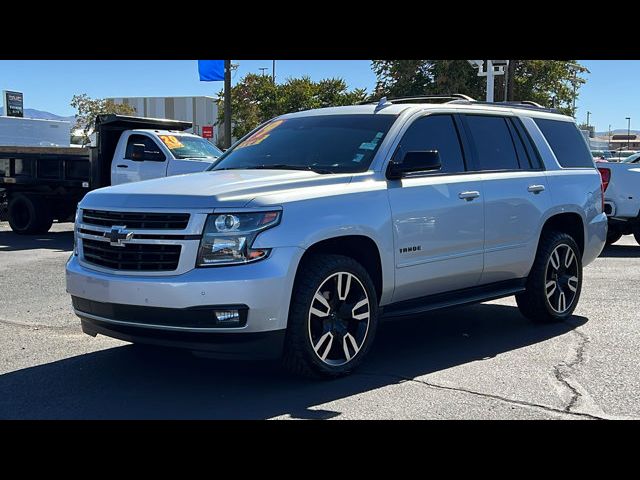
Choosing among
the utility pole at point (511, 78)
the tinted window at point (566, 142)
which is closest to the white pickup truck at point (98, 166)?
the tinted window at point (566, 142)

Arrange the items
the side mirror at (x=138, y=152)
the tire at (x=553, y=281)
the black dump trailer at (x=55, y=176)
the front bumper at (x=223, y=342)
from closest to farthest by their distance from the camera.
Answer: the front bumper at (x=223, y=342) → the tire at (x=553, y=281) → the side mirror at (x=138, y=152) → the black dump trailer at (x=55, y=176)

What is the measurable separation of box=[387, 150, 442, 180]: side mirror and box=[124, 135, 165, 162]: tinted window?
9.41 meters

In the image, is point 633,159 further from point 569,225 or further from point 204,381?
point 204,381

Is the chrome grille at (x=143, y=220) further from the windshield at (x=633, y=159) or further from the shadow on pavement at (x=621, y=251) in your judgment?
the windshield at (x=633, y=159)

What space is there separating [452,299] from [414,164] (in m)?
1.26

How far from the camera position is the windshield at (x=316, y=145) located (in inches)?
238

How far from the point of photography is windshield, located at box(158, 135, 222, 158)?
14961mm

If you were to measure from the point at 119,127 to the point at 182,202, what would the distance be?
36.4 feet

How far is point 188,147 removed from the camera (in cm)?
1520

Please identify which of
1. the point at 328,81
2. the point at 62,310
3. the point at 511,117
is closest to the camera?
the point at 511,117

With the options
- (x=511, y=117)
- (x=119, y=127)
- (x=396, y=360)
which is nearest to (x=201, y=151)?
(x=119, y=127)

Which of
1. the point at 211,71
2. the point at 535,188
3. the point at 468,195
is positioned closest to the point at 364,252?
the point at 468,195
